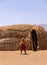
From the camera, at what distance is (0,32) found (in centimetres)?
2572

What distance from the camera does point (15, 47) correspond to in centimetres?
2503

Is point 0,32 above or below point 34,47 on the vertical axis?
above

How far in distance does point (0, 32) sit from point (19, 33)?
2.17 metres

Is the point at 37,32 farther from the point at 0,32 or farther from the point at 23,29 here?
the point at 0,32
